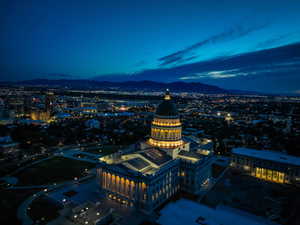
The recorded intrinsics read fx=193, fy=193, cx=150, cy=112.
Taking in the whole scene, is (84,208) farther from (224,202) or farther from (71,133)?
(71,133)

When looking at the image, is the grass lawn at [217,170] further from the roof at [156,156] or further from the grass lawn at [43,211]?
the grass lawn at [43,211]

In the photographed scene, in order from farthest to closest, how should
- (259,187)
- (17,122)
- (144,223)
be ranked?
(17,122)
(259,187)
(144,223)

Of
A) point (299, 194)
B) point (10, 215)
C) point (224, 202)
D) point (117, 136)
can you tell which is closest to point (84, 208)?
point (10, 215)

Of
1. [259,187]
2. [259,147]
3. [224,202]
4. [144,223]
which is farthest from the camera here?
[259,147]

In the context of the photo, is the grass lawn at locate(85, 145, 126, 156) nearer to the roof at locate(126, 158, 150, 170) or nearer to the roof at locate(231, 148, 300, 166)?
the roof at locate(126, 158, 150, 170)

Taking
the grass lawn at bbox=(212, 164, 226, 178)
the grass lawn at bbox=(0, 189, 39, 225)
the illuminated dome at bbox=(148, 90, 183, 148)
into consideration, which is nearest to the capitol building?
the illuminated dome at bbox=(148, 90, 183, 148)

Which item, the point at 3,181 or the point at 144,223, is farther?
the point at 3,181

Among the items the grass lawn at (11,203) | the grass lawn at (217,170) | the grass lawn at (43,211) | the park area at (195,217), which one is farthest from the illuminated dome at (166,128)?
the grass lawn at (11,203)
